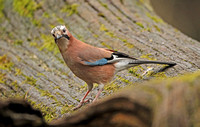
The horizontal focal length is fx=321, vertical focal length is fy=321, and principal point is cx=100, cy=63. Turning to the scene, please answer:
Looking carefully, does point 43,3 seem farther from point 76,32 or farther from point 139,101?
point 139,101

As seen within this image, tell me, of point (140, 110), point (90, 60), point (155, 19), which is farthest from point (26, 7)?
point (140, 110)

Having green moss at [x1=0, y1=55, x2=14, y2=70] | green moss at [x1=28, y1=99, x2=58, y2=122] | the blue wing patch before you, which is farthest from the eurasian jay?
green moss at [x1=0, y1=55, x2=14, y2=70]

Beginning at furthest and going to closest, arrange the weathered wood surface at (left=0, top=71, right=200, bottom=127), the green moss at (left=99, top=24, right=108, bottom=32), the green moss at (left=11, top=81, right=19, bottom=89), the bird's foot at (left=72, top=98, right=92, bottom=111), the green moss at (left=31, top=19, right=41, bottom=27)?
1. the green moss at (left=31, top=19, right=41, bottom=27)
2. the green moss at (left=99, top=24, right=108, bottom=32)
3. the green moss at (left=11, top=81, right=19, bottom=89)
4. the bird's foot at (left=72, top=98, right=92, bottom=111)
5. the weathered wood surface at (left=0, top=71, right=200, bottom=127)

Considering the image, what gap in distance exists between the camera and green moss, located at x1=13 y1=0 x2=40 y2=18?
7809 millimetres

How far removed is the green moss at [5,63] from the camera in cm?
623

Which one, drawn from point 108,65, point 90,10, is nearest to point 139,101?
point 108,65

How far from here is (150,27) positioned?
6500 mm

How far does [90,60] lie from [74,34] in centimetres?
235

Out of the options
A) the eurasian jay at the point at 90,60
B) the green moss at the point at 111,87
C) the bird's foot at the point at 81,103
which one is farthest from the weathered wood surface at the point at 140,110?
the green moss at the point at 111,87

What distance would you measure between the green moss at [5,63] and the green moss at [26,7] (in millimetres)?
1584

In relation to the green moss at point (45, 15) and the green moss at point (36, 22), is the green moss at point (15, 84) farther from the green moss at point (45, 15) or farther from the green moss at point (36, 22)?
the green moss at point (45, 15)

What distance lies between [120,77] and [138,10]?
2769 mm

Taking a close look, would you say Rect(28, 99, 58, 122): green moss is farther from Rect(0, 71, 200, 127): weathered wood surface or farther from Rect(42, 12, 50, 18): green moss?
Rect(42, 12, 50, 18): green moss

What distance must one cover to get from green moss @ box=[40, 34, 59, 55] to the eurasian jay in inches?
74.5
